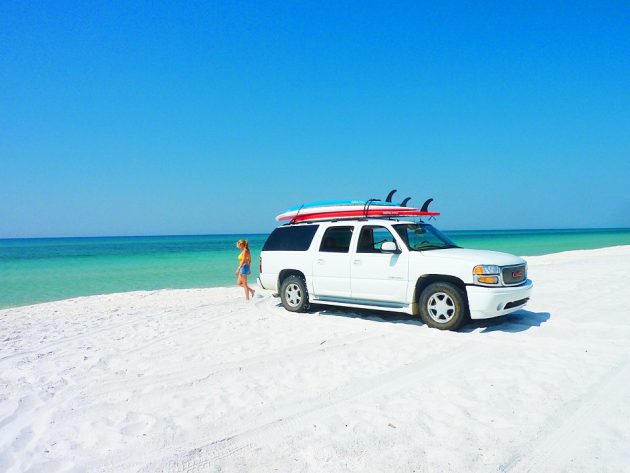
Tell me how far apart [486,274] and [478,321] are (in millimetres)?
1389

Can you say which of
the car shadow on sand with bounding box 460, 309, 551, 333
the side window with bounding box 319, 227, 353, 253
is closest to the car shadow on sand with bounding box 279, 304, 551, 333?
the car shadow on sand with bounding box 460, 309, 551, 333

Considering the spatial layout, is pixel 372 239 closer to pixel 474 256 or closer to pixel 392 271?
pixel 392 271

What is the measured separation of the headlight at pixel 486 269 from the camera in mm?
6820

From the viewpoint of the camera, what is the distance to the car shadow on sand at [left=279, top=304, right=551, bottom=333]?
727 cm

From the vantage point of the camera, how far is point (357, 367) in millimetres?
5469

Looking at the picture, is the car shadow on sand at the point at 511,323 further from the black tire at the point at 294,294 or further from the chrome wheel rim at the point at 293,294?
the chrome wheel rim at the point at 293,294

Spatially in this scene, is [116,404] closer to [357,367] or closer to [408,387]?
[357,367]

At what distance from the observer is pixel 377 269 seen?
789 cm

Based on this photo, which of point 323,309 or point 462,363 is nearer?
point 462,363

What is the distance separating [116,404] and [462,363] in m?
4.16

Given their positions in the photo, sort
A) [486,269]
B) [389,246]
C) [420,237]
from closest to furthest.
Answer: [486,269], [389,246], [420,237]

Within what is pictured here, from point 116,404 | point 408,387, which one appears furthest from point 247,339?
point 408,387

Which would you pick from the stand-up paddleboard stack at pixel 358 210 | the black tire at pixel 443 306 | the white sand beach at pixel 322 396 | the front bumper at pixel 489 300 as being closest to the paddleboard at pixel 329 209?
the stand-up paddleboard stack at pixel 358 210

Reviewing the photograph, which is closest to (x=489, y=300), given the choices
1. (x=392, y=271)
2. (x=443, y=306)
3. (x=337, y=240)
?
(x=443, y=306)
